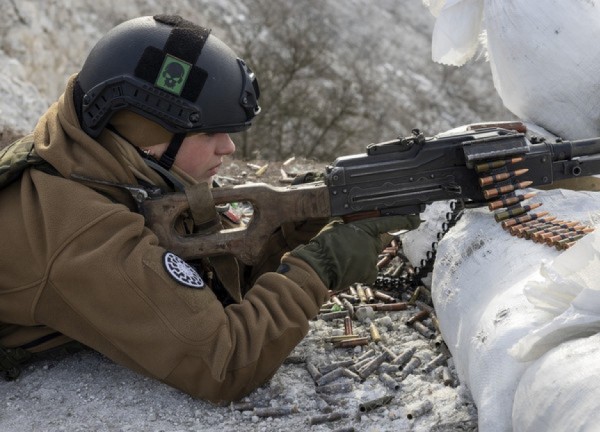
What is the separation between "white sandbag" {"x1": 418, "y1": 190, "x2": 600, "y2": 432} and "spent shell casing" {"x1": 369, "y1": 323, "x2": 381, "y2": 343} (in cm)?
39

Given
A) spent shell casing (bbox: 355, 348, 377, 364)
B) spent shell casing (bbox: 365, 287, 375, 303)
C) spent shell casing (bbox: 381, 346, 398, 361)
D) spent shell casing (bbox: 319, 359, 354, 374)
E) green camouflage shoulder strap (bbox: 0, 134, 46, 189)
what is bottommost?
spent shell casing (bbox: 365, 287, 375, 303)

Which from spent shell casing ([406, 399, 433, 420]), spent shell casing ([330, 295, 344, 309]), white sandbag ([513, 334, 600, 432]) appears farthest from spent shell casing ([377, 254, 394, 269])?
white sandbag ([513, 334, 600, 432])

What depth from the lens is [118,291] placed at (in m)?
3.18

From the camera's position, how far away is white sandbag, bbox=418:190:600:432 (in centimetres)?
285

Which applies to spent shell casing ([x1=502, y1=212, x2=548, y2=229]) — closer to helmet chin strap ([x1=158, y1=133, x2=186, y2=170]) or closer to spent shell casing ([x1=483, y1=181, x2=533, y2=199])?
spent shell casing ([x1=483, y1=181, x2=533, y2=199])

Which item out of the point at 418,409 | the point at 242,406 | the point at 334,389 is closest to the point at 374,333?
the point at 334,389

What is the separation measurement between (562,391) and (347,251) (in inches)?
49.5

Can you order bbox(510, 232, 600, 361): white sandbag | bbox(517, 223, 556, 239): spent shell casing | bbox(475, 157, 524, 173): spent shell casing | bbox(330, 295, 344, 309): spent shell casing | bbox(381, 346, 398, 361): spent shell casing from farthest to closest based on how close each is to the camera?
bbox(330, 295, 344, 309): spent shell casing < bbox(381, 346, 398, 361): spent shell casing < bbox(475, 157, 524, 173): spent shell casing < bbox(517, 223, 556, 239): spent shell casing < bbox(510, 232, 600, 361): white sandbag

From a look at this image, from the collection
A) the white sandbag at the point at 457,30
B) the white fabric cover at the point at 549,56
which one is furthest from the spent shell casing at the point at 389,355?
the white sandbag at the point at 457,30

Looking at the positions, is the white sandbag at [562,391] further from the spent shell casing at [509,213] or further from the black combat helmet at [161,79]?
the black combat helmet at [161,79]

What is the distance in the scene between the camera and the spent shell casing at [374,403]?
3.42 m

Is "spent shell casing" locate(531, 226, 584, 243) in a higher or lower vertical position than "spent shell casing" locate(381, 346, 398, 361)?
higher

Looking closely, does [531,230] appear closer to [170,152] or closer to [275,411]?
[275,411]

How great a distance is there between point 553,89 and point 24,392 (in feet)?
9.64
